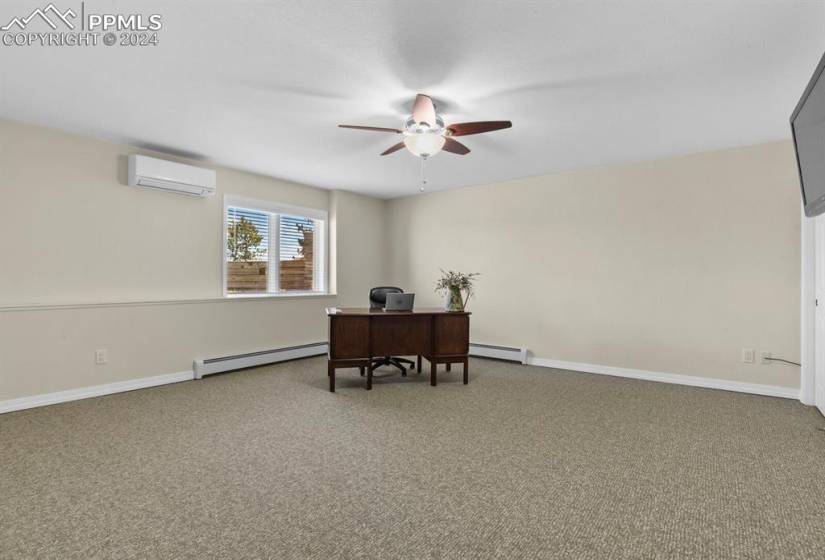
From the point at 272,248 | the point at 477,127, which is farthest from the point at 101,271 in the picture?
the point at 477,127

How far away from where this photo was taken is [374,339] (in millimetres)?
4348

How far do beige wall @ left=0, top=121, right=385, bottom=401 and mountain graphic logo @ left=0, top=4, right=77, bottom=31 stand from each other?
1.85 metres

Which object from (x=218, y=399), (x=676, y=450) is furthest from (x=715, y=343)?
(x=218, y=399)

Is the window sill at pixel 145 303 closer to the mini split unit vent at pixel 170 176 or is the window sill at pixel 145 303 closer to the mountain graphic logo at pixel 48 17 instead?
the mini split unit vent at pixel 170 176

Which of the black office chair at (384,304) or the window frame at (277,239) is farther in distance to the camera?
the window frame at (277,239)

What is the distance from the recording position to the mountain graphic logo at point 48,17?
7.11 feet

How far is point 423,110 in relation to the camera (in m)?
2.96

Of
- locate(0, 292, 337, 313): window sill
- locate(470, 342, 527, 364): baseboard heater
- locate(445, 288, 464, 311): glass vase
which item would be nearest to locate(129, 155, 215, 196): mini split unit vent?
locate(0, 292, 337, 313): window sill

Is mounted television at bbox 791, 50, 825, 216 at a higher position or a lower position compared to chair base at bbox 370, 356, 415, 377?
higher

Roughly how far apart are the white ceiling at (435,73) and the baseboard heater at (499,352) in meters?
2.62

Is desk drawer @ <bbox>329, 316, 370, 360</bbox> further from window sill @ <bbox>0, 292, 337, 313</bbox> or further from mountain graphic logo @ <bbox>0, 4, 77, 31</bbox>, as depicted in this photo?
mountain graphic logo @ <bbox>0, 4, 77, 31</bbox>

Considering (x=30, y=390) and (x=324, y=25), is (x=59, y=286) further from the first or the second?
(x=324, y=25)

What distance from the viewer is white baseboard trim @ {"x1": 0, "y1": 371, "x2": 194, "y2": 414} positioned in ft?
11.8

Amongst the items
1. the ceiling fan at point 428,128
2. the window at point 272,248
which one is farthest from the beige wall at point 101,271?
the ceiling fan at point 428,128
